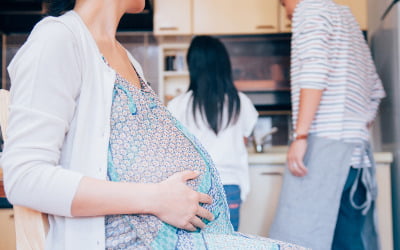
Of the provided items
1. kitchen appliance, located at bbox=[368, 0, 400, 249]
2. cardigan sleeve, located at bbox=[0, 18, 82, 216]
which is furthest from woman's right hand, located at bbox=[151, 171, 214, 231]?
kitchen appliance, located at bbox=[368, 0, 400, 249]

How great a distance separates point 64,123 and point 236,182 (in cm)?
131

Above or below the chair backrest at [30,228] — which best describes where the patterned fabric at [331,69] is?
above

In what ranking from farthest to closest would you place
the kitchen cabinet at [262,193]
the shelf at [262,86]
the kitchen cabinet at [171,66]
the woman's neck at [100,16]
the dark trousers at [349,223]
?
the kitchen cabinet at [171,66], the shelf at [262,86], the kitchen cabinet at [262,193], the dark trousers at [349,223], the woman's neck at [100,16]

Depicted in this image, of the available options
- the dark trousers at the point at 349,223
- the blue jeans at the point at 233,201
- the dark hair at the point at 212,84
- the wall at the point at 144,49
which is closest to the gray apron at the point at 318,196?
the dark trousers at the point at 349,223

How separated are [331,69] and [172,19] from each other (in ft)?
4.46

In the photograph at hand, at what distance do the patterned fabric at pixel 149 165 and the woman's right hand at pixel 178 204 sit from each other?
0.02m

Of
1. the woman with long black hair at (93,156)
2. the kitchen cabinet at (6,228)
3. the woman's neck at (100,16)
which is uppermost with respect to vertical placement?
the woman's neck at (100,16)

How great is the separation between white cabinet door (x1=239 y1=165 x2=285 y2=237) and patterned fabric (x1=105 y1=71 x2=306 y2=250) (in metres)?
1.42

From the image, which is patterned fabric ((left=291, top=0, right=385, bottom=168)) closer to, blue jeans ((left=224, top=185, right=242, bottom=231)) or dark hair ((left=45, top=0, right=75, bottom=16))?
blue jeans ((left=224, top=185, right=242, bottom=231))

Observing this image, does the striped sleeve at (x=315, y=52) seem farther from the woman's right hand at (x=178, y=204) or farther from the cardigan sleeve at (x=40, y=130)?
the cardigan sleeve at (x=40, y=130)

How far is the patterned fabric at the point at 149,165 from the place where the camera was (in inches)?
25.2

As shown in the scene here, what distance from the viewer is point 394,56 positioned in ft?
6.51

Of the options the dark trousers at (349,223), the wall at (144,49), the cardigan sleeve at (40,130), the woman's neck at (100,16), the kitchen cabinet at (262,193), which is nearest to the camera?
the cardigan sleeve at (40,130)

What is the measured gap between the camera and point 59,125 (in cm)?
59
